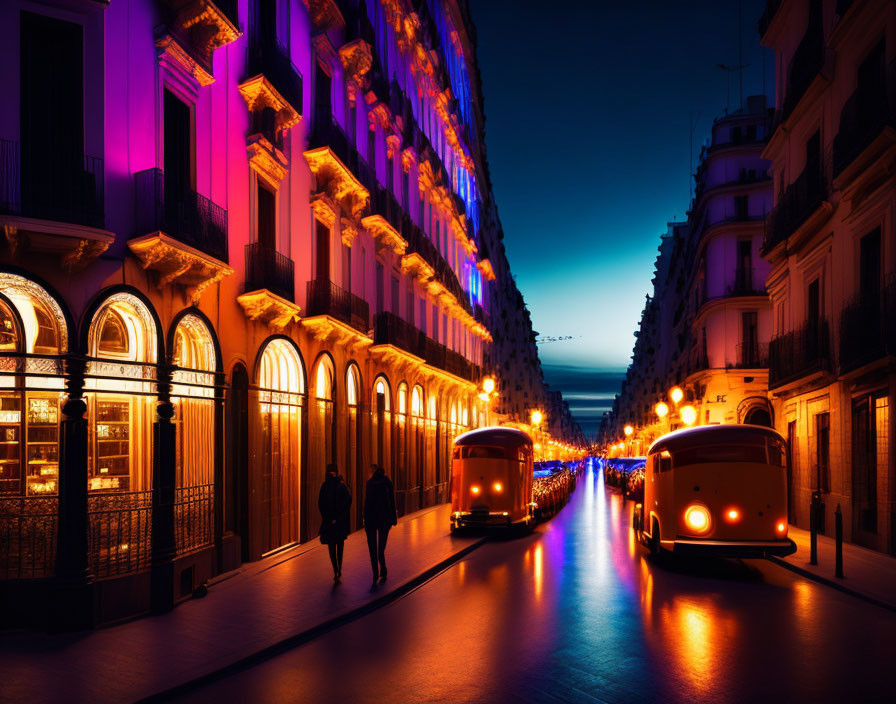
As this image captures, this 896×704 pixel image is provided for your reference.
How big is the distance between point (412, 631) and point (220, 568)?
220 inches

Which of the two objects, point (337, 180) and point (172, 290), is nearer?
point (172, 290)

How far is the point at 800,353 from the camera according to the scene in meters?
24.0

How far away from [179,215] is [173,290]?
47.6 inches

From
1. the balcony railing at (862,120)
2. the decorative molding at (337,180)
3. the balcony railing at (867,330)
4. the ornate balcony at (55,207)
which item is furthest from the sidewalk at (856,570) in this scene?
the decorative molding at (337,180)

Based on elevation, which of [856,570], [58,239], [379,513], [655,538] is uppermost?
[58,239]

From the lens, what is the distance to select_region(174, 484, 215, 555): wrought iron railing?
1265cm

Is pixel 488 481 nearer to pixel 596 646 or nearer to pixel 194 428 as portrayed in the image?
pixel 194 428

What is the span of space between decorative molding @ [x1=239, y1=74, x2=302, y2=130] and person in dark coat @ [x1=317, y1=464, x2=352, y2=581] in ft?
25.6

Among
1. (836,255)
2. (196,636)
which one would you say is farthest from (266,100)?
(836,255)

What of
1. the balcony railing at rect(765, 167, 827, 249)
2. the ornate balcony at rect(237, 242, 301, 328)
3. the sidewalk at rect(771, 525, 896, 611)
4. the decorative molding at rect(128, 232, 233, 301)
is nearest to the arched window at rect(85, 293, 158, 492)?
the decorative molding at rect(128, 232, 233, 301)

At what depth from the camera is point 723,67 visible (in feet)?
158

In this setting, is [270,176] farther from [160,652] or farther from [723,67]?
[723,67]

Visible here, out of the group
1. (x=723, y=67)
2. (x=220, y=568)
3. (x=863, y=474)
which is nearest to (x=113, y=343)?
(x=220, y=568)

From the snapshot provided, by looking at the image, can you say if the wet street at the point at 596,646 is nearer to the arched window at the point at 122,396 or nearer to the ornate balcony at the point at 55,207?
the arched window at the point at 122,396
